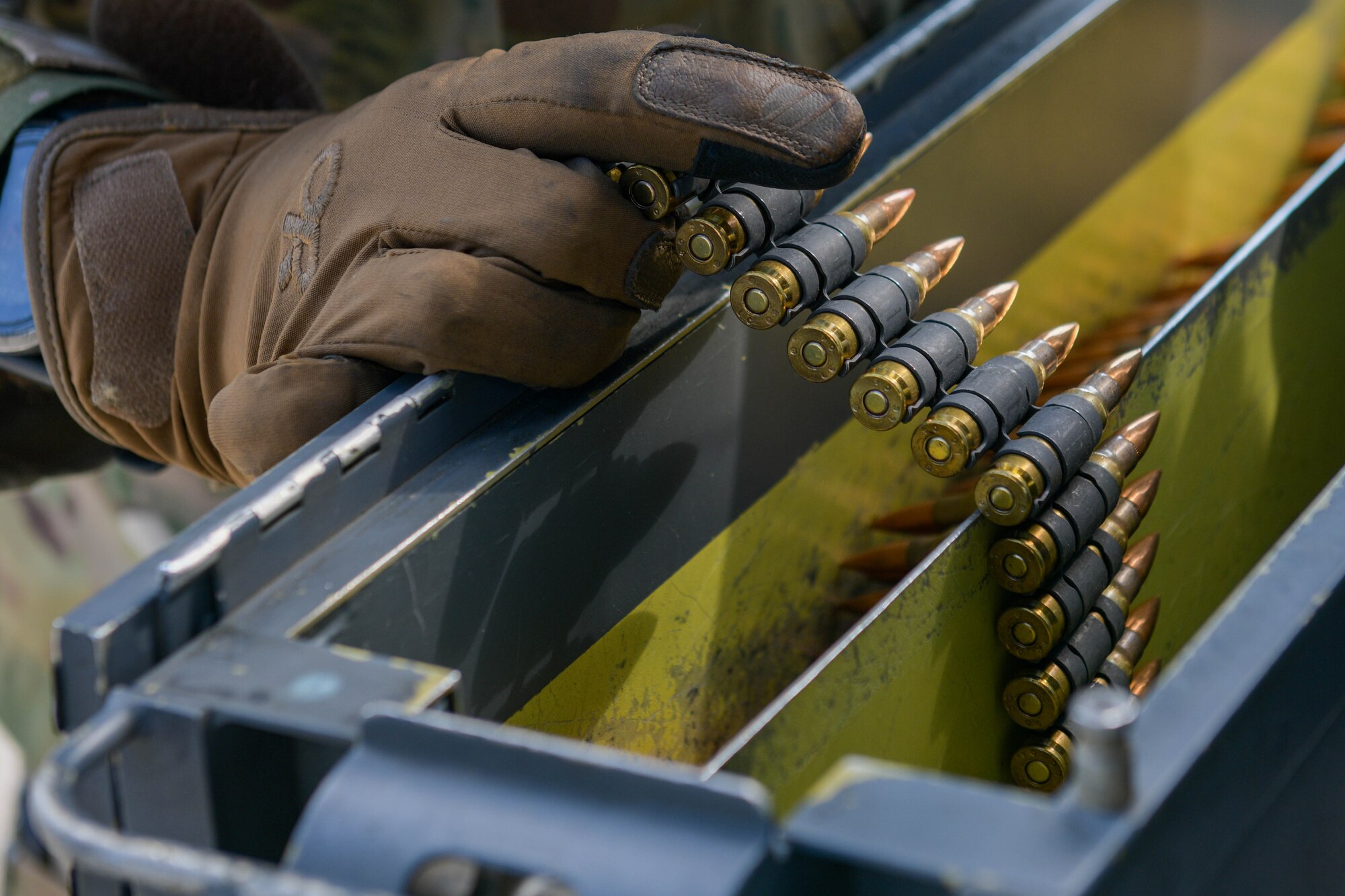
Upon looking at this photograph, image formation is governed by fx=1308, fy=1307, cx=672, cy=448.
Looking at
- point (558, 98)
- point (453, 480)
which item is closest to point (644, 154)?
point (558, 98)

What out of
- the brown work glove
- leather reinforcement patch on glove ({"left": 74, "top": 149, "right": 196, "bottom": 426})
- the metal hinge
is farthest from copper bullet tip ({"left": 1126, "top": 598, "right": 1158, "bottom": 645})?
leather reinforcement patch on glove ({"left": 74, "top": 149, "right": 196, "bottom": 426})

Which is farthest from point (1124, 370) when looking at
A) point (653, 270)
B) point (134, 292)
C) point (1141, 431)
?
point (134, 292)

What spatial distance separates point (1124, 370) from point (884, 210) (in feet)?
0.81

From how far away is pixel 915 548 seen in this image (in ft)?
4.53

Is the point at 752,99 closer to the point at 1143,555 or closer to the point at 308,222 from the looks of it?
the point at 308,222

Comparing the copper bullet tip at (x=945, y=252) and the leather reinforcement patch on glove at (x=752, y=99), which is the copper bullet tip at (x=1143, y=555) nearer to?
the copper bullet tip at (x=945, y=252)

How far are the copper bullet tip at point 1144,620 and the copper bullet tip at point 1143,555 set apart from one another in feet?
0.09

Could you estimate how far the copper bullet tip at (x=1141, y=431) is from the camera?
1.09 meters

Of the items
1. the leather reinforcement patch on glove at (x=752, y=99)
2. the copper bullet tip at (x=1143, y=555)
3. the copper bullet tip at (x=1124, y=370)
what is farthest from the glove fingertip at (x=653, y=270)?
the copper bullet tip at (x=1143, y=555)

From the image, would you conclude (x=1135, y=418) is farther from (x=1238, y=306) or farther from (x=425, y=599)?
(x=425, y=599)

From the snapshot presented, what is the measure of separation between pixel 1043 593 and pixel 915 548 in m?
0.33

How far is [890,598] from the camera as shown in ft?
3.20

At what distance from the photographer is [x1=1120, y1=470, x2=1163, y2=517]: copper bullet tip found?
113cm

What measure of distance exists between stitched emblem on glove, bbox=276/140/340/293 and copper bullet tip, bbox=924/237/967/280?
0.51 meters
